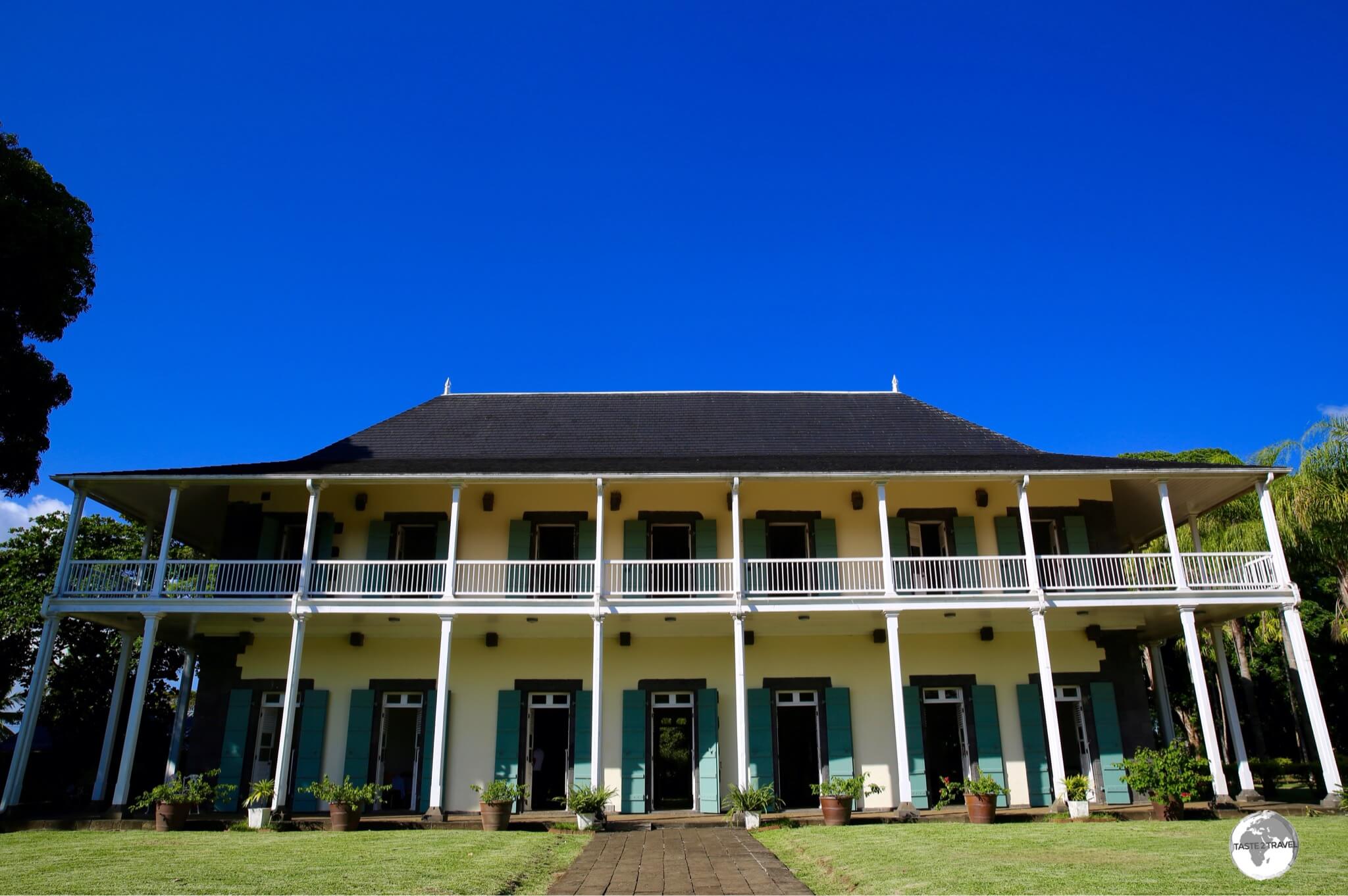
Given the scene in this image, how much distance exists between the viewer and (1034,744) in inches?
584

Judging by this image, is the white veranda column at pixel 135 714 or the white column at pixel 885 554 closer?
the white veranda column at pixel 135 714

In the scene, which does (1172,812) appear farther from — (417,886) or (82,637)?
(82,637)

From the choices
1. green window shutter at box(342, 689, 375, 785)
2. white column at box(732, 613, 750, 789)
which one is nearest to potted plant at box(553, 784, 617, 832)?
white column at box(732, 613, 750, 789)

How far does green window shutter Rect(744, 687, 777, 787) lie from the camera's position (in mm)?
14531

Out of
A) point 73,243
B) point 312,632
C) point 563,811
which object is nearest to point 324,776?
point 312,632

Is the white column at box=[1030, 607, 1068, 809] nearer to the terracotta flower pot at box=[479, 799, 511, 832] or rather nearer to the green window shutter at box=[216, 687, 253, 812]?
the terracotta flower pot at box=[479, 799, 511, 832]

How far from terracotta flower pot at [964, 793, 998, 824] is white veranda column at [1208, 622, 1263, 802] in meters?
3.96

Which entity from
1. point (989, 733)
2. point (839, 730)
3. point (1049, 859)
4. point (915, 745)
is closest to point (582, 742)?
point (839, 730)

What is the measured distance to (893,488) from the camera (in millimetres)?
15992

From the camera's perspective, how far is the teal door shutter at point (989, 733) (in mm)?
14688

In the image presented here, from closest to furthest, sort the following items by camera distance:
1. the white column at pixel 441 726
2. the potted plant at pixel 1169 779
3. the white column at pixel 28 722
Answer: the potted plant at pixel 1169 779 → the white column at pixel 28 722 → the white column at pixel 441 726

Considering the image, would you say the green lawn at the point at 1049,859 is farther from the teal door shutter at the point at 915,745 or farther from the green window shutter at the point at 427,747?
the green window shutter at the point at 427,747

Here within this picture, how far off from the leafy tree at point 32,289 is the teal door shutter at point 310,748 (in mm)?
5985

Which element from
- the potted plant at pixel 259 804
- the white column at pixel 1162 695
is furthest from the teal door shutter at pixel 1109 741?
the potted plant at pixel 259 804
